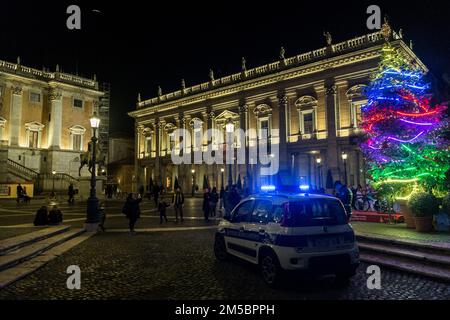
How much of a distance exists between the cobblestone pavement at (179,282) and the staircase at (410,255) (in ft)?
0.79

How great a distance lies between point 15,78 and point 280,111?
3134 cm

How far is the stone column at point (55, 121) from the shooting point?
40719 mm

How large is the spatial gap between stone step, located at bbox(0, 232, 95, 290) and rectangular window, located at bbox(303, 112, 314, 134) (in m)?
28.8

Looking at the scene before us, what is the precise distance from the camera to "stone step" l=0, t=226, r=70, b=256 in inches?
330

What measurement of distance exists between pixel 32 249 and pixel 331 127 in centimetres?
2953

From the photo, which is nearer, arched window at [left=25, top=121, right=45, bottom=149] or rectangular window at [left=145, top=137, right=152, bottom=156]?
arched window at [left=25, top=121, right=45, bottom=149]

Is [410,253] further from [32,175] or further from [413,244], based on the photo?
[32,175]

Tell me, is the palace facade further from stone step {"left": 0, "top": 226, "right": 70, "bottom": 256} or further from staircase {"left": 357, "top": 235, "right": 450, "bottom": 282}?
staircase {"left": 357, "top": 235, "right": 450, "bottom": 282}

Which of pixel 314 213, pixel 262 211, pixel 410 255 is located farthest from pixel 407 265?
pixel 262 211

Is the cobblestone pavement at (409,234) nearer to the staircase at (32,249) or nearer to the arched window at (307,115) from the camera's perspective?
the staircase at (32,249)

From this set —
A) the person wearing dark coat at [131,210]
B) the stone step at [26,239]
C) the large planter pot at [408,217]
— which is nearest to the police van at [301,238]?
the large planter pot at [408,217]

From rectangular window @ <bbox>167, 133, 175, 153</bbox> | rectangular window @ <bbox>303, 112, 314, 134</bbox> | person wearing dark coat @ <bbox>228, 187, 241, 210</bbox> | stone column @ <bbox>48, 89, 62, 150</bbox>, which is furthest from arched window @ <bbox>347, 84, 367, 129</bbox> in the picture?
stone column @ <bbox>48, 89, 62, 150</bbox>
